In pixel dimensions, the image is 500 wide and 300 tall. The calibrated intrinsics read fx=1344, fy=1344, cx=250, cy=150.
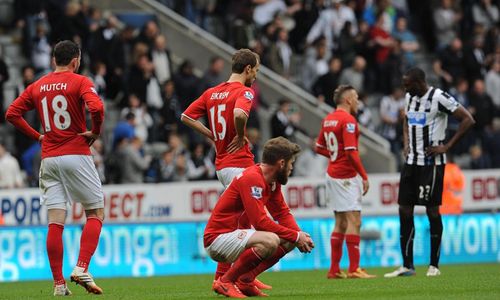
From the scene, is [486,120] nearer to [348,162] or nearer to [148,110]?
[148,110]

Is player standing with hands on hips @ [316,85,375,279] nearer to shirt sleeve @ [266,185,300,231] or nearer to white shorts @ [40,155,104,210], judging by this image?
shirt sleeve @ [266,185,300,231]

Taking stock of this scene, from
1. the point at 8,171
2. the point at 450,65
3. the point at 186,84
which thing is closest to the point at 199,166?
the point at 186,84

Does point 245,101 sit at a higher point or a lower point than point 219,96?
lower

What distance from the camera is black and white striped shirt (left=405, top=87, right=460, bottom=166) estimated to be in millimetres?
15495

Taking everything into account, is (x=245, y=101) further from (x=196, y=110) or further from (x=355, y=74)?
(x=355, y=74)

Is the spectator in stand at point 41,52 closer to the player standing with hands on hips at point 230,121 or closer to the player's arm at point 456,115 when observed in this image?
the player's arm at point 456,115

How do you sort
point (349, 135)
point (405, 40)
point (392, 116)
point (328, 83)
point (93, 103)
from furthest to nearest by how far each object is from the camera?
1. point (405, 40)
2. point (328, 83)
3. point (392, 116)
4. point (349, 135)
5. point (93, 103)

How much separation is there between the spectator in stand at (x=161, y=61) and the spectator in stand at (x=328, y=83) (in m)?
2.94

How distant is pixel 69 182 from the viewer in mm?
13180

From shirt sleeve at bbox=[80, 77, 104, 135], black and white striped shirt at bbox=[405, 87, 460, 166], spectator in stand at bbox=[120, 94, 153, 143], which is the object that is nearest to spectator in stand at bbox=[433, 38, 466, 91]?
spectator in stand at bbox=[120, 94, 153, 143]

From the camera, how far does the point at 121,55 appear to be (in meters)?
25.0

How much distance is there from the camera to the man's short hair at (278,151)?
11711mm

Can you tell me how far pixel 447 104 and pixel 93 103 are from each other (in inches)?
180

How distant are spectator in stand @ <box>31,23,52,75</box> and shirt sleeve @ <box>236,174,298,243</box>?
1281cm
